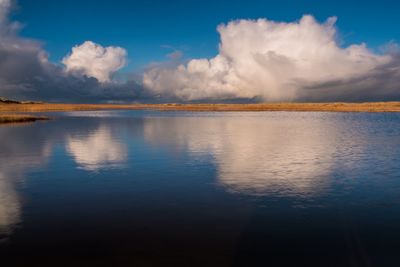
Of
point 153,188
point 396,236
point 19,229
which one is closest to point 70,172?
point 153,188

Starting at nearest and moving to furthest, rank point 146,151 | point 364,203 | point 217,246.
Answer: point 217,246 → point 364,203 → point 146,151

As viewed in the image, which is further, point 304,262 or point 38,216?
point 38,216

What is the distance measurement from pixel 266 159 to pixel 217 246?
15.0m

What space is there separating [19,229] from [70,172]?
9.54 metres

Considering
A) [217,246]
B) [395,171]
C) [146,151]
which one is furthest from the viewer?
[146,151]

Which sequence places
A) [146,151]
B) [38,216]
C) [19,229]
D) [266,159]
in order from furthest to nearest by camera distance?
1. [146,151]
2. [266,159]
3. [38,216]
4. [19,229]

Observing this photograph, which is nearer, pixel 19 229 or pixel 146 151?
pixel 19 229

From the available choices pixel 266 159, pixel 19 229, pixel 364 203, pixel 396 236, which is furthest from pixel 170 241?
pixel 266 159

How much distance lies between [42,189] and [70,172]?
4018mm

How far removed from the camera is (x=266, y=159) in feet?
79.1

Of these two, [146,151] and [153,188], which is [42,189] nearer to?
[153,188]

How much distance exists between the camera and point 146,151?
95.5 ft

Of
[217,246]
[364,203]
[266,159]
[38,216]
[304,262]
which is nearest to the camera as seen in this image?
[304,262]

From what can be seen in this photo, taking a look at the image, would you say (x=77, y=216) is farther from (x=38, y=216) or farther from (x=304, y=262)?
(x=304, y=262)
